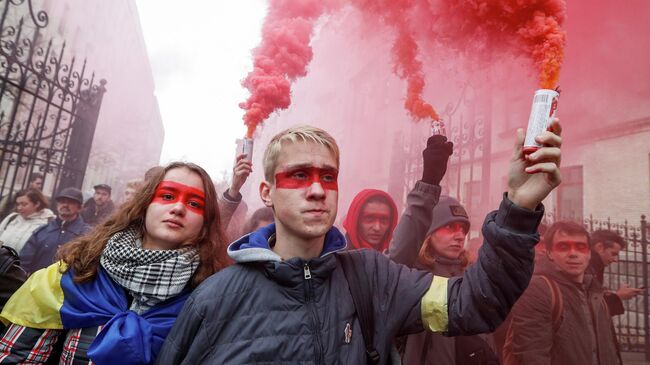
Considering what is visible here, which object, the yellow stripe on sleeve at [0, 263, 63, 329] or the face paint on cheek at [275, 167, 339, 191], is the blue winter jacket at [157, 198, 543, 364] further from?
the yellow stripe on sleeve at [0, 263, 63, 329]

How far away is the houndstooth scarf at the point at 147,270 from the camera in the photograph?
5.39 ft

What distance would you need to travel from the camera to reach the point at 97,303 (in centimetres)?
163

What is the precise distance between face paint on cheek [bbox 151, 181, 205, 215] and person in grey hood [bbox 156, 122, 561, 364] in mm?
536

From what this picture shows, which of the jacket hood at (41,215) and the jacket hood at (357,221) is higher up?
the jacket hood at (357,221)

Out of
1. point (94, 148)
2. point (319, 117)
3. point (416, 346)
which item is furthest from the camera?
point (319, 117)

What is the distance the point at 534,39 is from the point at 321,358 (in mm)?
3057

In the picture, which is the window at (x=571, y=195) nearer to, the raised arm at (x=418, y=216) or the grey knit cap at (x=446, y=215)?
the grey knit cap at (x=446, y=215)

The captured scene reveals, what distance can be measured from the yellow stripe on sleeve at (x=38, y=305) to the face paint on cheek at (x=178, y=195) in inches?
23.1

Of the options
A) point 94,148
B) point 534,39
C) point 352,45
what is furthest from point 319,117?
point 534,39

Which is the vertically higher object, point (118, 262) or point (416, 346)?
point (118, 262)

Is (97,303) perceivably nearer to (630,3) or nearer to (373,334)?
(373,334)

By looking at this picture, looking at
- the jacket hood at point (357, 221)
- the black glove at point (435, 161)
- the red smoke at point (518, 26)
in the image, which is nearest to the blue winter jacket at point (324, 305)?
the black glove at point (435, 161)

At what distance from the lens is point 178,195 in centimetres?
193

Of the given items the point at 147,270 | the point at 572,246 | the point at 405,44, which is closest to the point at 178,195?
the point at 147,270
